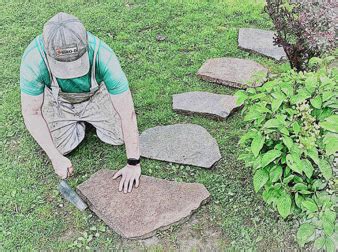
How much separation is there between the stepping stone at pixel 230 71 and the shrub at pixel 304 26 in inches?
14.8

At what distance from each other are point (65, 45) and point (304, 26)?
1690 mm

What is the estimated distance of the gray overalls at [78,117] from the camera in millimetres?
3166

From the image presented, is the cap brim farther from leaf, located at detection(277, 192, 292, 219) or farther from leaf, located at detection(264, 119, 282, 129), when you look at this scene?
leaf, located at detection(277, 192, 292, 219)

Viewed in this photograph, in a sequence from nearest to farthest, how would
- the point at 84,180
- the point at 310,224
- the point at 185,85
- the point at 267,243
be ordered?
the point at 310,224
the point at 267,243
the point at 84,180
the point at 185,85

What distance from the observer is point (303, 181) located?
246cm

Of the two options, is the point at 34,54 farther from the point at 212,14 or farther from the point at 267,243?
the point at 212,14

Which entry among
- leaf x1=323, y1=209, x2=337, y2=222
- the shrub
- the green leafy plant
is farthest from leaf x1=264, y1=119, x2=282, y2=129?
the shrub

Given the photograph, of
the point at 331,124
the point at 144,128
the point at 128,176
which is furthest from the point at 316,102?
the point at 144,128

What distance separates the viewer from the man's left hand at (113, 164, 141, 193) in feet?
9.57

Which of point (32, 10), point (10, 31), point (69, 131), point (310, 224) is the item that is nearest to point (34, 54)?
point (69, 131)

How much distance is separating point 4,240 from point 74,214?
0.41 metres

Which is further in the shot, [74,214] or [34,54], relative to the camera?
[74,214]

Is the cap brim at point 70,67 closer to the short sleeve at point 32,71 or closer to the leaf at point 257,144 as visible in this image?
the short sleeve at point 32,71

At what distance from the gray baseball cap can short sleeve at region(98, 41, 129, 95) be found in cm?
13
